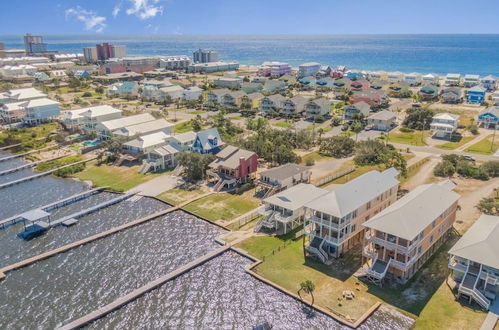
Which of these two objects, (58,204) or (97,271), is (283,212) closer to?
(97,271)

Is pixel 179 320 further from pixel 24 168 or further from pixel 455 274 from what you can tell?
pixel 24 168

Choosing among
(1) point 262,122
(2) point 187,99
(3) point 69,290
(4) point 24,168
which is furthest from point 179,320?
(2) point 187,99

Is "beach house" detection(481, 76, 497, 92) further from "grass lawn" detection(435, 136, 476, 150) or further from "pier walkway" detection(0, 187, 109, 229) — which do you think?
"pier walkway" detection(0, 187, 109, 229)

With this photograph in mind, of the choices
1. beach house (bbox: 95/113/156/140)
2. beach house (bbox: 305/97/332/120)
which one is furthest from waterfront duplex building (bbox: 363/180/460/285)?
beach house (bbox: 305/97/332/120)

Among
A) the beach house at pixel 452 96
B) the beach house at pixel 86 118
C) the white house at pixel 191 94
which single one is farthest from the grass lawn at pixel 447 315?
the white house at pixel 191 94

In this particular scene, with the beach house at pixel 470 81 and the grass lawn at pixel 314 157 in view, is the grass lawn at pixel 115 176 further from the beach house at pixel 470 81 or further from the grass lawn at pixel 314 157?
the beach house at pixel 470 81
